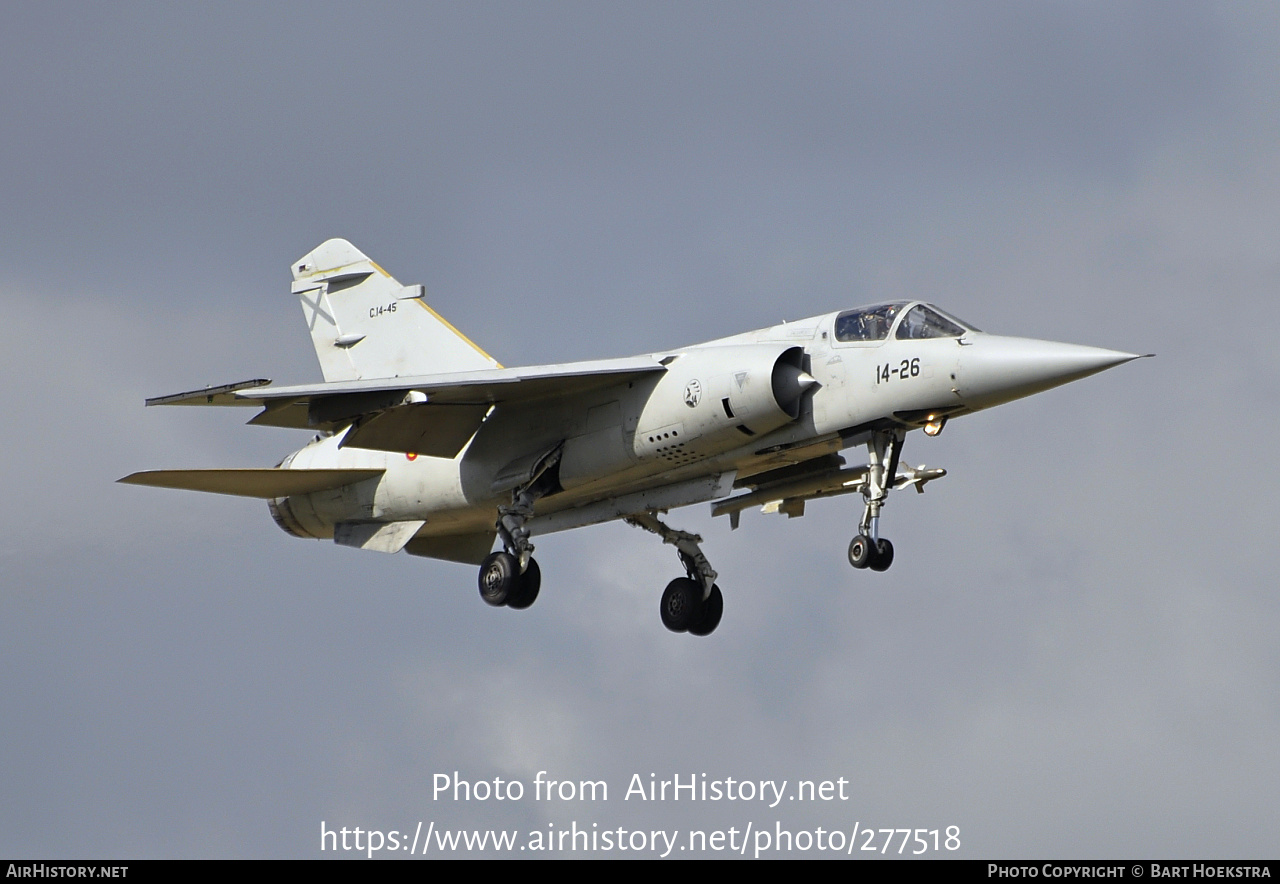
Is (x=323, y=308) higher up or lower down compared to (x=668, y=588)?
higher up

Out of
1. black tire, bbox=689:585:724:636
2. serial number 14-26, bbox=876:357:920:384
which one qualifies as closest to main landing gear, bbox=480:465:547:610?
black tire, bbox=689:585:724:636

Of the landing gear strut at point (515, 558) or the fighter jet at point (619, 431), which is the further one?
the landing gear strut at point (515, 558)

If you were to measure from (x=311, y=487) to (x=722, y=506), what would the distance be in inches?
233

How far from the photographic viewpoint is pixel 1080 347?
19984mm

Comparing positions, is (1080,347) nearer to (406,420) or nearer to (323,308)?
(406,420)

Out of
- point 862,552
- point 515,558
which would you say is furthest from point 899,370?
point 515,558

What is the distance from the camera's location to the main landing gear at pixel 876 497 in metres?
20.2

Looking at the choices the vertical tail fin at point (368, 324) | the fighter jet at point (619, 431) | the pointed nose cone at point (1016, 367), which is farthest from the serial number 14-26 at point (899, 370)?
the vertical tail fin at point (368, 324)

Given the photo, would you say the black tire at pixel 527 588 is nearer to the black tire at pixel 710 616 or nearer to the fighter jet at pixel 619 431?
the fighter jet at pixel 619 431

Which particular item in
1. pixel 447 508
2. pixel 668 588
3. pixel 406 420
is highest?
pixel 406 420

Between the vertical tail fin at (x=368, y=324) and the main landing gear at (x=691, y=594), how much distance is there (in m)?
3.82

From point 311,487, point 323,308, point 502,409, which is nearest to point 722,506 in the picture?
point 502,409

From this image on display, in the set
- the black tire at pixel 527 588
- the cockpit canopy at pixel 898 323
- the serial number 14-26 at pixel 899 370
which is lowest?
the black tire at pixel 527 588

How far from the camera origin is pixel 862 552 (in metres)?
20.2
